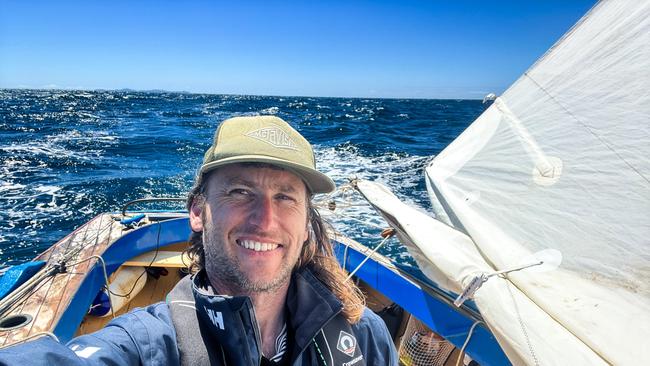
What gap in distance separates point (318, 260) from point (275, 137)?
0.65 metres

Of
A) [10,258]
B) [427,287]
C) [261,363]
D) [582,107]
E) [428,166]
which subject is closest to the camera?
[261,363]

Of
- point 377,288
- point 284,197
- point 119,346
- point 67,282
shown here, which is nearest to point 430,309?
point 377,288

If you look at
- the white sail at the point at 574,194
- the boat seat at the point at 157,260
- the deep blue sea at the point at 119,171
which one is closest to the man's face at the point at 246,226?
the white sail at the point at 574,194

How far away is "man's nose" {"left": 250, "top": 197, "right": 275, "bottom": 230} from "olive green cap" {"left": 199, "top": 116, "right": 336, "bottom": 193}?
0.46 feet

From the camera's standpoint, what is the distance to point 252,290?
124 cm

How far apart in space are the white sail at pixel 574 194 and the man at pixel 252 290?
28.1 inches

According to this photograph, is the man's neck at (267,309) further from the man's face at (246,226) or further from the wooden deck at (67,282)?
the wooden deck at (67,282)

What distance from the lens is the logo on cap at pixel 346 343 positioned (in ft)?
4.15

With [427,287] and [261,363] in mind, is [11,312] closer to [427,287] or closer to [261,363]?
[261,363]

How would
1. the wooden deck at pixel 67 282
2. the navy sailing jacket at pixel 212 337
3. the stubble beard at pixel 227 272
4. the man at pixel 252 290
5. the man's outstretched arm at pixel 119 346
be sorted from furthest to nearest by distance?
the wooden deck at pixel 67 282, the stubble beard at pixel 227 272, the man at pixel 252 290, the navy sailing jacket at pixel 212 337, the man's outstretched arm at pixel 119 346

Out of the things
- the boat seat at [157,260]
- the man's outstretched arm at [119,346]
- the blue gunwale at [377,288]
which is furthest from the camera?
the boat seat at [157,260]

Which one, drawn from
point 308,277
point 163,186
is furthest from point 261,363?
point 163,186

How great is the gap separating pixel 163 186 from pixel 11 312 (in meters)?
7.22

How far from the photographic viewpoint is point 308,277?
4.68 ft
